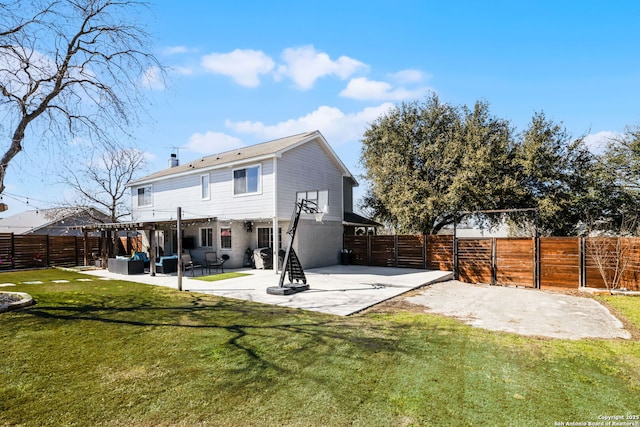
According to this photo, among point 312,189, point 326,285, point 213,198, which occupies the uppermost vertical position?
point 312,189

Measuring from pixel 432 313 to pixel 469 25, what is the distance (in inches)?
391

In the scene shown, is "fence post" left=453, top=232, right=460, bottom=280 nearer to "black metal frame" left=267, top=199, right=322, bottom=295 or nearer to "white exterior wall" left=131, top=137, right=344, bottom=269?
"white exterior wall" left=131, top=137, right=344, bottom=269

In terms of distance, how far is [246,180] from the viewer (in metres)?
15.3

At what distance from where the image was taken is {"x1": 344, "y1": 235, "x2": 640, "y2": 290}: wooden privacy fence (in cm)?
1106

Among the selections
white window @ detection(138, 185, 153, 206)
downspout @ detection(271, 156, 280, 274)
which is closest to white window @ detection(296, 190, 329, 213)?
downspout @ detection(271, 156, 280, 274)

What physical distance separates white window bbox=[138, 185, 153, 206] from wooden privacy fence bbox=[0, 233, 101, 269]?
3613 millimetres

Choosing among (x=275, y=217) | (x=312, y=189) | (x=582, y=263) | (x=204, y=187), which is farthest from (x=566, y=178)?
(x=204, y=187)

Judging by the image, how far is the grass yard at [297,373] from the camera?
3.29 meters

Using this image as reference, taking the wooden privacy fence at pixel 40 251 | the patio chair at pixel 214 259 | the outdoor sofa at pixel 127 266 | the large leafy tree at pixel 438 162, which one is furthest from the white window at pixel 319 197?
the wooden privacy fence at pixel 40 251

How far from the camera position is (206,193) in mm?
16922

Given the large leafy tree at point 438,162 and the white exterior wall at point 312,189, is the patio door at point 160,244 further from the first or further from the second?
the large leafy tree at point 438,162

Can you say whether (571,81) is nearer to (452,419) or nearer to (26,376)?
(452,419)

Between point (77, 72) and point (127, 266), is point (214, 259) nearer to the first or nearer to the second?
point (127, 266)

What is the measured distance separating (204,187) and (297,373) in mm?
14450
